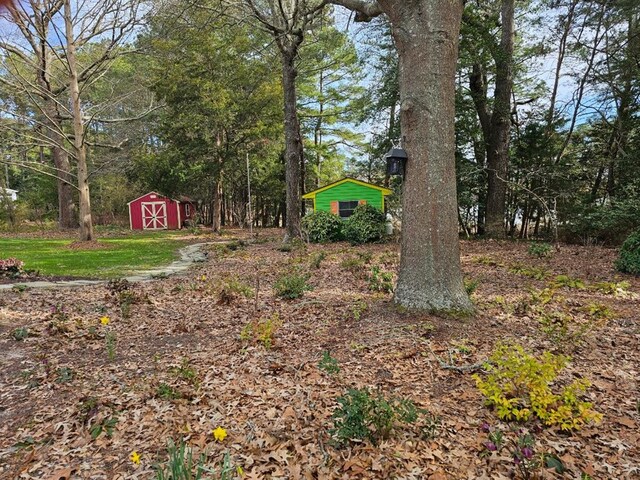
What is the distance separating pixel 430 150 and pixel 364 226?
8357 mm

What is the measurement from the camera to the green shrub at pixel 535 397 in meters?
2.07

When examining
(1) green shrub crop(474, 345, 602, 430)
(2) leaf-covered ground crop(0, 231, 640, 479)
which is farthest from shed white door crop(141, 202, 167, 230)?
(1) green shrub crop(474, 345, 602, 430)

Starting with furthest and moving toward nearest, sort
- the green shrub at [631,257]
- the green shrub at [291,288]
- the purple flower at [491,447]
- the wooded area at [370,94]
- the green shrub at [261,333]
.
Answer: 1. the wooded area at [370,94]
2. the green shrub at [631,257]
3. the green shrub at [291,288]
4. the green shrub at [261,333]
5. the purple flower at [491,447]

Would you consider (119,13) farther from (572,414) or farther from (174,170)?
(572,414)

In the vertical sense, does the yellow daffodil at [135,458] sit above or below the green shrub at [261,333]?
below

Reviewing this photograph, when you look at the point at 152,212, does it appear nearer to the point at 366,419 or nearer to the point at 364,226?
the point at 364,226

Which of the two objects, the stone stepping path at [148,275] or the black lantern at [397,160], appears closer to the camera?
the black lantern at [397,160]

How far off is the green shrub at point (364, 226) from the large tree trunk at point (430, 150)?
7890 millimetres

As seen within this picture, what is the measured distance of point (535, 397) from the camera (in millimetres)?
2143

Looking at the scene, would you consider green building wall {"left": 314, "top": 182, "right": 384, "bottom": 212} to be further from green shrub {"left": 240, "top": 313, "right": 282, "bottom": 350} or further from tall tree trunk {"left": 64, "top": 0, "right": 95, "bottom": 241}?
green shrub {"left": 240, "top": 313, "right": 282, "bottom": 350}

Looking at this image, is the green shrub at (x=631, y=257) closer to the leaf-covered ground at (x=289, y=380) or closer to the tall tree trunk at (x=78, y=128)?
the leaf-covered ground at (x=289, y=380)

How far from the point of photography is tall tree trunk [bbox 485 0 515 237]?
10.7 m

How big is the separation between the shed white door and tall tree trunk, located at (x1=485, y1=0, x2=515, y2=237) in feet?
62.1

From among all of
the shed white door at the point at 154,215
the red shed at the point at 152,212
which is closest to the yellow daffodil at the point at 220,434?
the red shed at the point at 152,212
